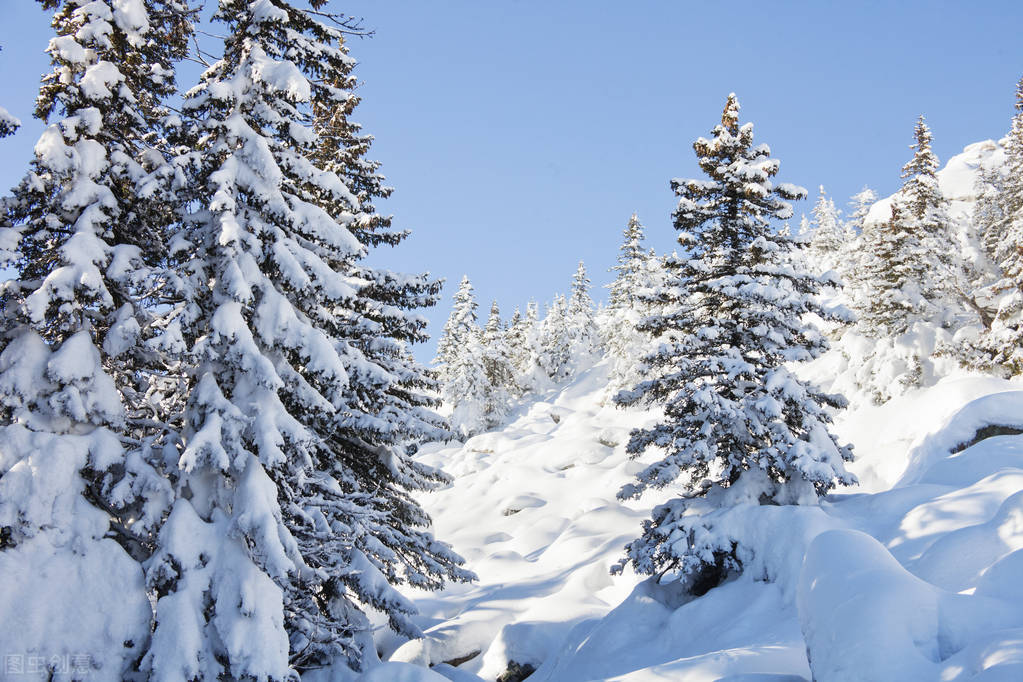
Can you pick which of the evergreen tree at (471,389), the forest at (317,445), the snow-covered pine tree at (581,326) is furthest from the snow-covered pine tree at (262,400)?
the snow-covered pine tree at (581,326)

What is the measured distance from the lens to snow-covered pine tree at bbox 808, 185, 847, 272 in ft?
217

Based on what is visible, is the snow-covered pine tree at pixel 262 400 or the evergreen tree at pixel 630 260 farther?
the evergreen tree at pixel 630 260

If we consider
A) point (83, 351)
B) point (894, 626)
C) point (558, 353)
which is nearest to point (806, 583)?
point (894, 626)

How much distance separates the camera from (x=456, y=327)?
65000 millimetres

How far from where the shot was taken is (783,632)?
28.9 feet

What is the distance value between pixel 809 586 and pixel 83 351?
9458mm

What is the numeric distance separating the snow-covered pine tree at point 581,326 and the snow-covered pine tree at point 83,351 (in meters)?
61.8

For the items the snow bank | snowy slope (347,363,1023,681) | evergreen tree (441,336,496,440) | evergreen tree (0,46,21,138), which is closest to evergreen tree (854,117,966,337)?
snowy slope (347,363,1023,681)

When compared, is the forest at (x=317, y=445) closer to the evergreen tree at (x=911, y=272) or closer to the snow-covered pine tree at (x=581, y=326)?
the evergreen tree at (x=911, y=272)

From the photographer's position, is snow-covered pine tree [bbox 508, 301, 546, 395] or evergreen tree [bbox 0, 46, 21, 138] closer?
evergreen tree [bbox 0, 46, 21, 138]

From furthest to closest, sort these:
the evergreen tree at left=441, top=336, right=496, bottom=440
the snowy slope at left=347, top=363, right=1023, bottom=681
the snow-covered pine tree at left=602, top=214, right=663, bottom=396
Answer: the evergreen tree at left=441, top=336, right=496, bottom=440 < the snow-covered pine tree at left=602, top=214, right=663, bottom=396 < the snowy slope at left=347, top=363, right=1023, bottom=681

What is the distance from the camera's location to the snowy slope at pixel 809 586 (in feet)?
16.6

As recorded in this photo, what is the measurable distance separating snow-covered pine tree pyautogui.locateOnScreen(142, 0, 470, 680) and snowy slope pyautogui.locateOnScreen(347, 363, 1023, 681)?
1.75 metres

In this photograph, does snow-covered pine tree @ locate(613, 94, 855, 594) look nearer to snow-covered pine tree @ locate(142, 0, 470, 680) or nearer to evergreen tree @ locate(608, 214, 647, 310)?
snow-covered pine tree @ locate(142, 0, 470, 680)
